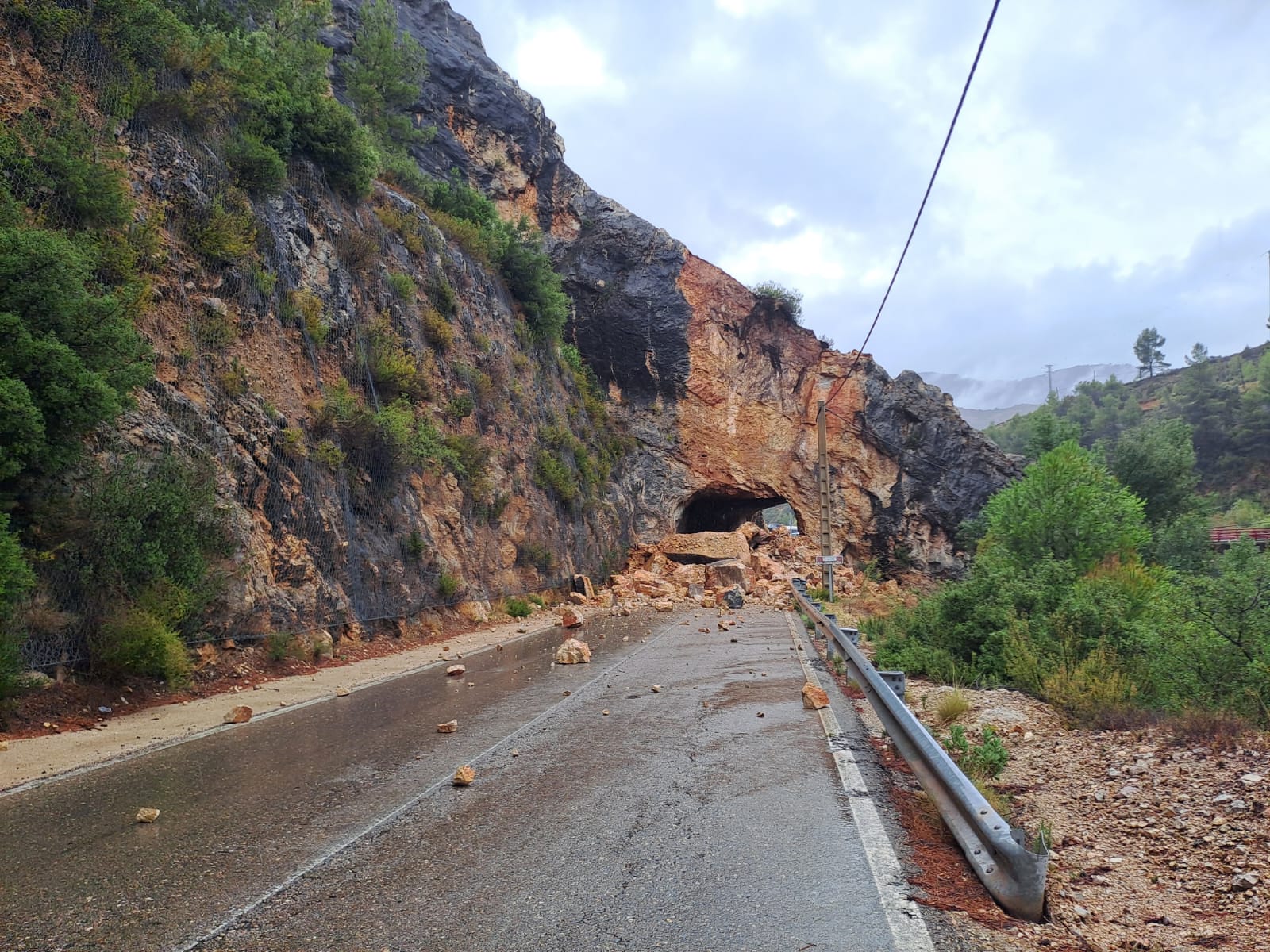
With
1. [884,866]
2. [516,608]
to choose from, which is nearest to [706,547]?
[516,608]

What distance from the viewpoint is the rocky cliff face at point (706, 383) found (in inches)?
1647

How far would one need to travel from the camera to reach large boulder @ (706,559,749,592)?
34188 mm

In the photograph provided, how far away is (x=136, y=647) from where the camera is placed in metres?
9.04

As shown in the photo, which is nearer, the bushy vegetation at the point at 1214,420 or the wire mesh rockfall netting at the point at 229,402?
the wire mesh rockfall netting at the point at 229,402

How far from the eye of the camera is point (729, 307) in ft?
144

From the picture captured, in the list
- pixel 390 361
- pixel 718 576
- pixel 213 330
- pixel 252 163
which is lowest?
pixel 718 576

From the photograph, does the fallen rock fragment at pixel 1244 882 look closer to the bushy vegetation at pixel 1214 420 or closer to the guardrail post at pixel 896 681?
the guardrail post at pixel 896 681

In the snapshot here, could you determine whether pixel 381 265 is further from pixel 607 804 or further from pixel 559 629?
pixel 607 804

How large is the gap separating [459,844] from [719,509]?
158 ft

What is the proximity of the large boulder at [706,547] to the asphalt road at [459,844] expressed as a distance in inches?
1223

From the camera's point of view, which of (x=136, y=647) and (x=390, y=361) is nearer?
(x=136, y=647)

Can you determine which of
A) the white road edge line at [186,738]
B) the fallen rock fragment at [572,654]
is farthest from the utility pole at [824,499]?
the white road edge line at [186,738]

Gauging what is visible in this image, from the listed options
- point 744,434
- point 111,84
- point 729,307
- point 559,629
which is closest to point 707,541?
point 744,434

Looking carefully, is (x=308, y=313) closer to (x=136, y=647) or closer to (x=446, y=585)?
(x=446, y=585)
